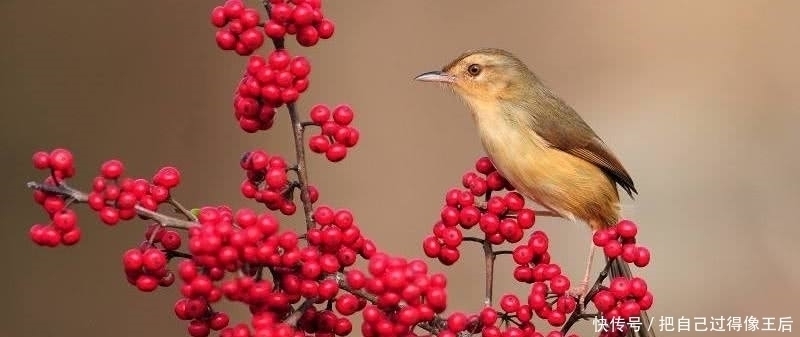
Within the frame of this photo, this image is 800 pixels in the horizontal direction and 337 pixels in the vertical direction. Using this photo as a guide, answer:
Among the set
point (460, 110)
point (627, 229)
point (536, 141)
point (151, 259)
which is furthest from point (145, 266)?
point (460, 110)

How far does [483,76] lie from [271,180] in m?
1.65

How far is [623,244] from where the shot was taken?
1.98 m

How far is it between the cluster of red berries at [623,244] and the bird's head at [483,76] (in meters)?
1.32

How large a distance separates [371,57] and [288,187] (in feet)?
13.3

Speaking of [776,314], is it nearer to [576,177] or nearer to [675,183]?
[675,183]

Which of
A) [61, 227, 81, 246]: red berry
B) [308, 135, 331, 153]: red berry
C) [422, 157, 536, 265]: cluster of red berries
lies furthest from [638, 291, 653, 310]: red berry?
[61, 227, 81, 246]: red berry

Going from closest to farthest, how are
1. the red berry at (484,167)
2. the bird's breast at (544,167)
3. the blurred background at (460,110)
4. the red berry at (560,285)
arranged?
the red berry at (560,285), the red berry at (484,167), the bird's breast at (544,167), the blurred background at (460,110)

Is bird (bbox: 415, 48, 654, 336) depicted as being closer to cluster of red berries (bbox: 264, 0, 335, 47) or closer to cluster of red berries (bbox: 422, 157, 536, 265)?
cluster of red berries (bbox: 422, 157, 536, 265)

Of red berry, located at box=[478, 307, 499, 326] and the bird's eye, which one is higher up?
the bird's eye

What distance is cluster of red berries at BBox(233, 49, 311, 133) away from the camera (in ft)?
5.45

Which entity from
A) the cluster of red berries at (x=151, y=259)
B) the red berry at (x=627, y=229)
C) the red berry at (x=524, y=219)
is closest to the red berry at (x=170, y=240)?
the cluster of red berries at (x=151, y=259)

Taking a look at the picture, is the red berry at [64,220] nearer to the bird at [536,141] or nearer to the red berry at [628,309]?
the red berry at [628,309]

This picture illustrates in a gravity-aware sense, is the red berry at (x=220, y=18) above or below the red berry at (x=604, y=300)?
above

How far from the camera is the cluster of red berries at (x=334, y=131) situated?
182 centimetres
